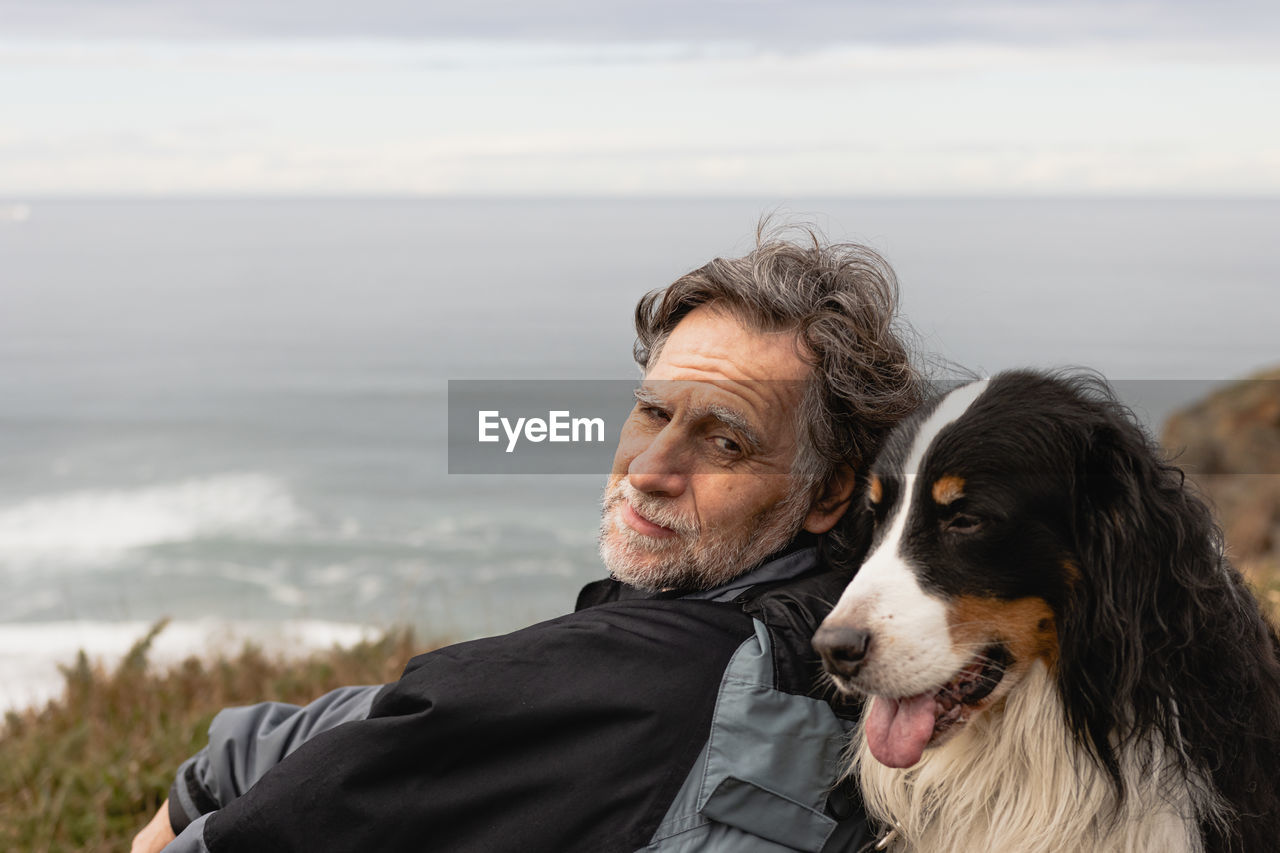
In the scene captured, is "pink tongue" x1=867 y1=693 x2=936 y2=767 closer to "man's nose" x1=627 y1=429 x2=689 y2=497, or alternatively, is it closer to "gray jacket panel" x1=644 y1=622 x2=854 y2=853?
"gray jacket panel" x1=644 y1=622 x2=854 y2=853

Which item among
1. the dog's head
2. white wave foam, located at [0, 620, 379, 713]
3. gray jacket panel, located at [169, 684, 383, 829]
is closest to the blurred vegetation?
white wave foam, located at [0, 620, 379, 713]

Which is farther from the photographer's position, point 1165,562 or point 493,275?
point 493,275

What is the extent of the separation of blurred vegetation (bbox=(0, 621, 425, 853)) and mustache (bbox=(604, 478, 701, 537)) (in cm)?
248

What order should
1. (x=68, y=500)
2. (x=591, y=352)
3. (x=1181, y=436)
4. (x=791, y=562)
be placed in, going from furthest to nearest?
(x=591, y=352), (x=68, y=500), (x=1181, y=436), (x=791, y=562)

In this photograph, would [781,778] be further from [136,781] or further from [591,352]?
[591,352]

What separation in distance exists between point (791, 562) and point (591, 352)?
28.8 meters

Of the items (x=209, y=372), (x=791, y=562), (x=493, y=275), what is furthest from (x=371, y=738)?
(x=493, y=275)

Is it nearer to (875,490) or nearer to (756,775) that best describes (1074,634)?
(875,490)

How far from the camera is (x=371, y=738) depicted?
249 centimetres

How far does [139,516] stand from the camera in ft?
87.7

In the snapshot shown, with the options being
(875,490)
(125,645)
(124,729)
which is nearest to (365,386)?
(125,645)

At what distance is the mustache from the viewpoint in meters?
3.14

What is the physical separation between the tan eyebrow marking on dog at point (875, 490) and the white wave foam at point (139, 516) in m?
23.8

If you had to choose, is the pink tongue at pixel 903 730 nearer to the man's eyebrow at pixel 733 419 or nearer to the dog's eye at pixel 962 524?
the dog's eye at pixel 962 524
